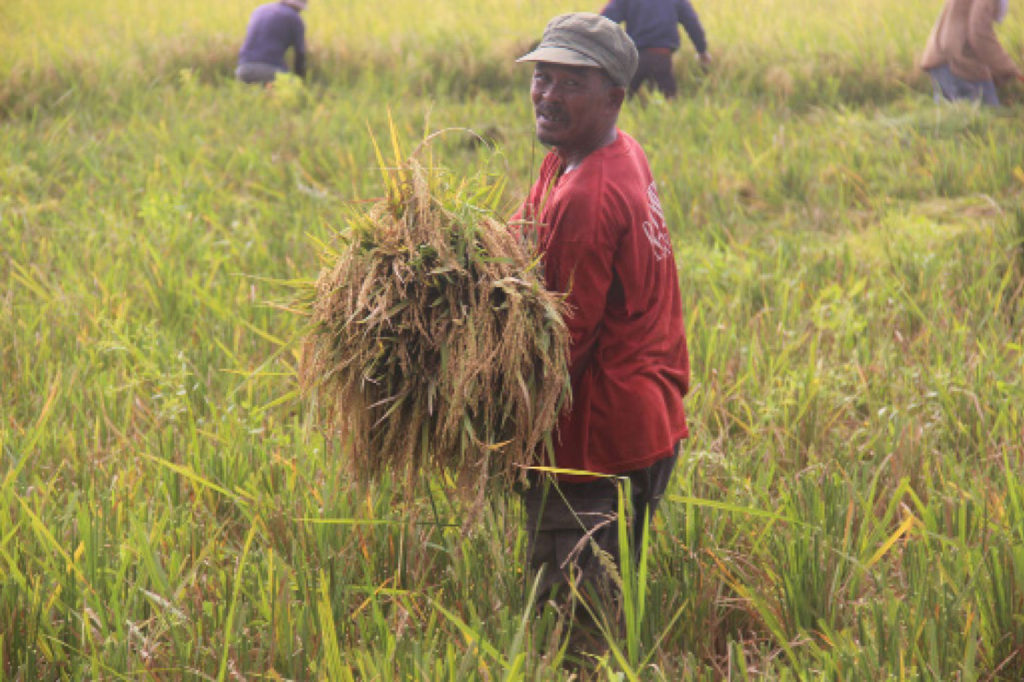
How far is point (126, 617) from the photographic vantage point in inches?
92.8

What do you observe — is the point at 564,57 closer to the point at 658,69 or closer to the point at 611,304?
the point at 611,304

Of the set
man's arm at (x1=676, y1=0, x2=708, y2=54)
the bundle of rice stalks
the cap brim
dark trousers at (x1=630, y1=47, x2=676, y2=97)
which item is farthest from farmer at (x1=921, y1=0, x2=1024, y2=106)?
the bundle of rice stalks

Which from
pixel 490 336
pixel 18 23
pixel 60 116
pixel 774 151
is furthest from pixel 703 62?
pixel 490 336

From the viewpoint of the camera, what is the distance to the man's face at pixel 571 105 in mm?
2371

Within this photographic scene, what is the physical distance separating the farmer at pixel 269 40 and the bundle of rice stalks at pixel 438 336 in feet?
20.9

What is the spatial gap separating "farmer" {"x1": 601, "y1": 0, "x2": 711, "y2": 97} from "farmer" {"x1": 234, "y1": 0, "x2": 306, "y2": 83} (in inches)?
91.2

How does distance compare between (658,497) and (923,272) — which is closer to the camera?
(658,497)

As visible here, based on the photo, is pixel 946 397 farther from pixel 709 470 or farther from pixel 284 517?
pixel 284 517

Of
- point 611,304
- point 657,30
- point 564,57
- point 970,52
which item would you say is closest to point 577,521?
point 611,304

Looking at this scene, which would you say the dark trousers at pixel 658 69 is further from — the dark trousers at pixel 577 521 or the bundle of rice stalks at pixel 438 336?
the bundle of rice stalks at pixel 438 336

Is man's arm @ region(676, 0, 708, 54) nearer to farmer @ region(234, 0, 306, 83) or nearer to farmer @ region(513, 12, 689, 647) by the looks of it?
farmer @ region(234, 0, 306, 83)

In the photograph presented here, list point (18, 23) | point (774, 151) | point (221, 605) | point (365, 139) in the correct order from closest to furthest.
A: point (221, 605) < point (774, 151) < point (365, 139) < point (18, 23)

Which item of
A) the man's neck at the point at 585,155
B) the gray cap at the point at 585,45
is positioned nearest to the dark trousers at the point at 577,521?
the man's neck at the point at 585,155

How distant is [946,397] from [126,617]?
2357 mm
